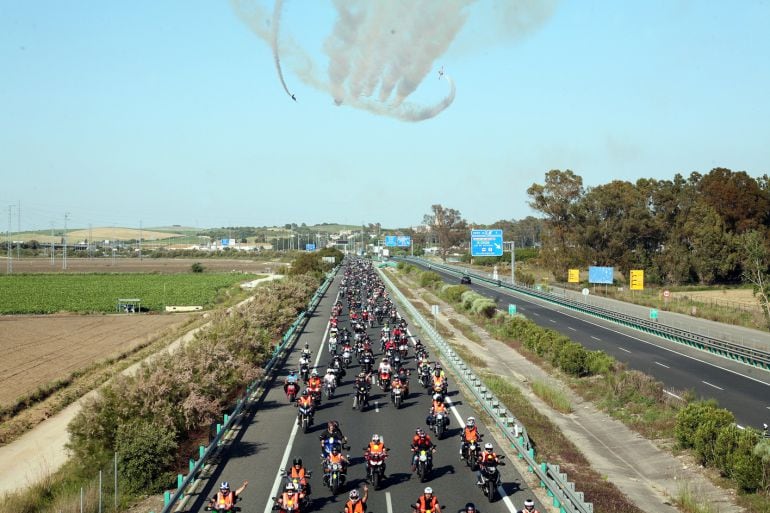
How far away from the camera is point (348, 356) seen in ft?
116

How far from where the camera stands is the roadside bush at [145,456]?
1753cm

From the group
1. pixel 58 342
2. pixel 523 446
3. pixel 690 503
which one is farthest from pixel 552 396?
pixel 58 342

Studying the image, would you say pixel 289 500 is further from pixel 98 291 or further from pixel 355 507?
pixel 98 291

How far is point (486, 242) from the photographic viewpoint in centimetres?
8056

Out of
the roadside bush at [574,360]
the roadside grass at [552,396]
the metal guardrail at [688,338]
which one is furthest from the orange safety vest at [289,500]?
the metal guardrail at [688,338]

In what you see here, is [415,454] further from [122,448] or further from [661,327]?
[661,327]

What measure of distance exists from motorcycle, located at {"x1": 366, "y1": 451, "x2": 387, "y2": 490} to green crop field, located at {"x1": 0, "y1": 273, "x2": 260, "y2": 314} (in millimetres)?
67752

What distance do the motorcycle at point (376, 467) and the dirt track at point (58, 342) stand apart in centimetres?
2266

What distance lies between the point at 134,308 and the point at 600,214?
6003cm

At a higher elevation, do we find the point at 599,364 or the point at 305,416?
the point at 305,416

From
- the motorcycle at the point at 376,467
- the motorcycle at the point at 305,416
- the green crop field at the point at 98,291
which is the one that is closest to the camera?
the motorcycle at the point at 376,467

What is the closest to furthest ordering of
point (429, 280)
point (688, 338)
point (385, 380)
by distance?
point (385, 380), point (688, 338), point (429, 280)

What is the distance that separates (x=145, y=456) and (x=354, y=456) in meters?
5.49

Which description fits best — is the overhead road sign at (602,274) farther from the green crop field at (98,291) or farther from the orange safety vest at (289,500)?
the orange safety vest at (289,500)
